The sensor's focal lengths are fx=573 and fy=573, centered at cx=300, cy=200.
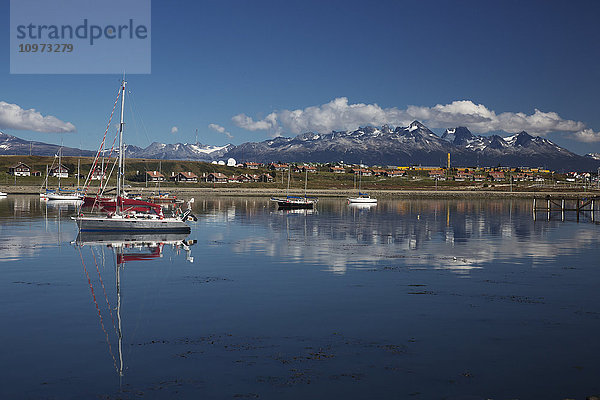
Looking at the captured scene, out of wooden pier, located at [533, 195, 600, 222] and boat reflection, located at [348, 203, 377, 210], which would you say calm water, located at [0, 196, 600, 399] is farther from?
boat reflection, located at [348, 203, 377, 210]

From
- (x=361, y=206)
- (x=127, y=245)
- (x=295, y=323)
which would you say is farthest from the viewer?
(x=361, y=206)

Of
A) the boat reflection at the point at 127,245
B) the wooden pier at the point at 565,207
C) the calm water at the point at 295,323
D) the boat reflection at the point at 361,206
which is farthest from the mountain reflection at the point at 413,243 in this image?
the boat reflection at the point at 361,206

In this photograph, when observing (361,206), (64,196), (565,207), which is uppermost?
(64,196)

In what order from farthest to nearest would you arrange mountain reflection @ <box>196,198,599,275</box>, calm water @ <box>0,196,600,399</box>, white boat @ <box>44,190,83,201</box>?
white boat @ <box>44,190,83,201</box> → mountain reflection @ <box>196,198,599,275</box> → calm water @ <box>0,196,600,399</box>

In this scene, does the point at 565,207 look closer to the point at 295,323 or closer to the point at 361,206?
the point at 361,206

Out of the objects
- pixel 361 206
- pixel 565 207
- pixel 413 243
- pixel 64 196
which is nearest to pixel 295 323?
pixel 413 243

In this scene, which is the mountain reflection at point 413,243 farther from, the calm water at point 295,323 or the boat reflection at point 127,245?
the boat reflection at point 127,245

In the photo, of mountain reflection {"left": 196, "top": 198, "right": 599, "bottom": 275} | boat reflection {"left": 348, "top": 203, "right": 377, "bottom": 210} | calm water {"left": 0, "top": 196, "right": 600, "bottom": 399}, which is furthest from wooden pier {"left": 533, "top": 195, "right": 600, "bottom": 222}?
calm water {"left": 0, "top": 196, "right": 600, "bottom": 399}

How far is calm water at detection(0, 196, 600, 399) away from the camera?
55.3 ft

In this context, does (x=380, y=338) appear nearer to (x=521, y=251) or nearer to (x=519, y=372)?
(x=519, y=372)

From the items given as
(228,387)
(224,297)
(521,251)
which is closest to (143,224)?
(224,297)

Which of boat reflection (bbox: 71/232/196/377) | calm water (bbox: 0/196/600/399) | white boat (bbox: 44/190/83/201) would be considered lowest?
calm water (bbox: 0/196/600/399)

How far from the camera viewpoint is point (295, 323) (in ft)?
78.3

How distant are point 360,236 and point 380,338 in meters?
40.7
